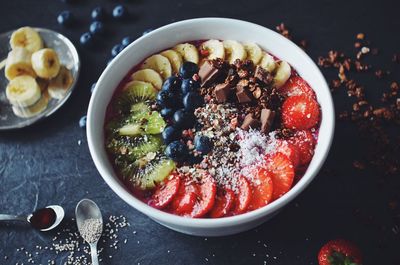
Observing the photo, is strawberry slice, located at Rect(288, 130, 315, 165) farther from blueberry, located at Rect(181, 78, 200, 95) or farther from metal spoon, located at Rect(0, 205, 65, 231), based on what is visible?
metal spoon, located at Rect(0, 205, 65, 231)

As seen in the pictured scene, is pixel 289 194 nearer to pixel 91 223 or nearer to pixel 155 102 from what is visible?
pixel 155 102

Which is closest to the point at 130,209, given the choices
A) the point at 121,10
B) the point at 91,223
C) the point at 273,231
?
the point at 91,223

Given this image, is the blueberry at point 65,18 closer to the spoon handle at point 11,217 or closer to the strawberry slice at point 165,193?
the spoon handle at point 11,217

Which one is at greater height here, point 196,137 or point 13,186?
point 196,137

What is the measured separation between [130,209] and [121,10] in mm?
943

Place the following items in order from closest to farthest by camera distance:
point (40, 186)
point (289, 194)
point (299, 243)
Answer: point (289, 194) → point (299, 243) → point (40, 186)

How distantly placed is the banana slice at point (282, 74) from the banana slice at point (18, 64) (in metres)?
1.08

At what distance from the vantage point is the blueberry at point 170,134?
5.99 ft

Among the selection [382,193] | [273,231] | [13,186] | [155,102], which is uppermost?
[155,102]

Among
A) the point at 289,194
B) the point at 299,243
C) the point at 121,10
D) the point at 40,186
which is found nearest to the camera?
the point at 289,194

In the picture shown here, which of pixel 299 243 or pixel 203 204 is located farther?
pixel 299 243

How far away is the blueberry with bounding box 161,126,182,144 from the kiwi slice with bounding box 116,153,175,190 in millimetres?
67

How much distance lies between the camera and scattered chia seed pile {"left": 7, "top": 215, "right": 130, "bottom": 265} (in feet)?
6.40

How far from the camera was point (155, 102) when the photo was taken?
1.95 meters
